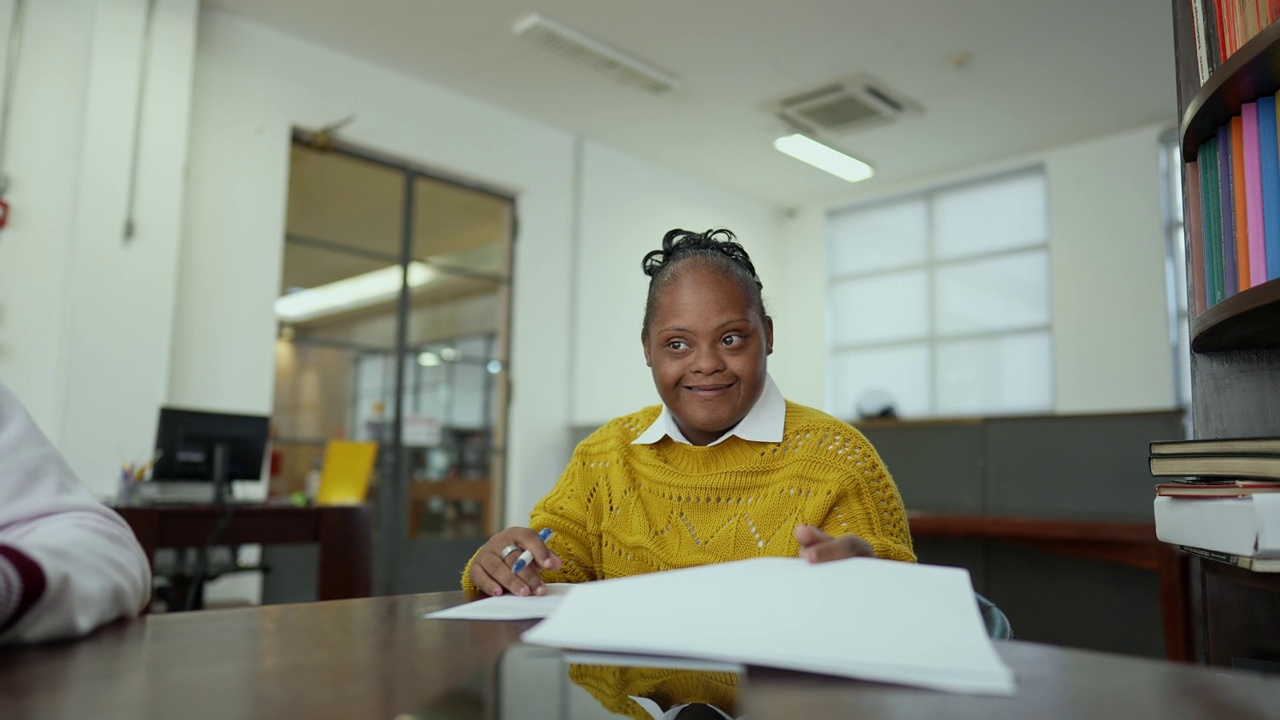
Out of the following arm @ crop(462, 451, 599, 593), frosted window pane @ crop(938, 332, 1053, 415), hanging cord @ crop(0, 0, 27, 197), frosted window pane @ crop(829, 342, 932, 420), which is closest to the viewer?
arm @ crop(462, 451, 599, 593)

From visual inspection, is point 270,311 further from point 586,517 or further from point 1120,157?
point 1120,157

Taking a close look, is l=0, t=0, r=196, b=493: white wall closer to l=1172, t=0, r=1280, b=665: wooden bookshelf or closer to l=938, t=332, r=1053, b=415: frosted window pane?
l=1172, t=0, r=1280, b=665: wooden bookshelf

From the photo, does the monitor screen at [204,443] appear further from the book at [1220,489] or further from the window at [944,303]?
the window at [944,303]

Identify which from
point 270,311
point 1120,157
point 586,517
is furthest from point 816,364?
point 586,517

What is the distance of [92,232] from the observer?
407 cm

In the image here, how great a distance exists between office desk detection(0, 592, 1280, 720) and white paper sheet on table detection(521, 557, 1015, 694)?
0.05ft

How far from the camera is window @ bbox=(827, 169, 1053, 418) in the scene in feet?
22.0

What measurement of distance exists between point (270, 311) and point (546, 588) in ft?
13.9

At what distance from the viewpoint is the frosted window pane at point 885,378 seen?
7.14 metres

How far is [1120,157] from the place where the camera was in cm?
630

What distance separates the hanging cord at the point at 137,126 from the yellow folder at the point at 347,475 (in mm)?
1410

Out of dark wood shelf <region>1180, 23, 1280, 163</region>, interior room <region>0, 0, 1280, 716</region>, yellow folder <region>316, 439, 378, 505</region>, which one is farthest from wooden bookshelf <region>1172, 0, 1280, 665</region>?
yellow folder <region>316, 439, 378, 505</region>

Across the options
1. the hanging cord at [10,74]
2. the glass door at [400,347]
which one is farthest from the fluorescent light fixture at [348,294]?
the hanging cord at [10,74]

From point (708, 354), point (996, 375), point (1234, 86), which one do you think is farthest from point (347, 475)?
point (996, 375)
